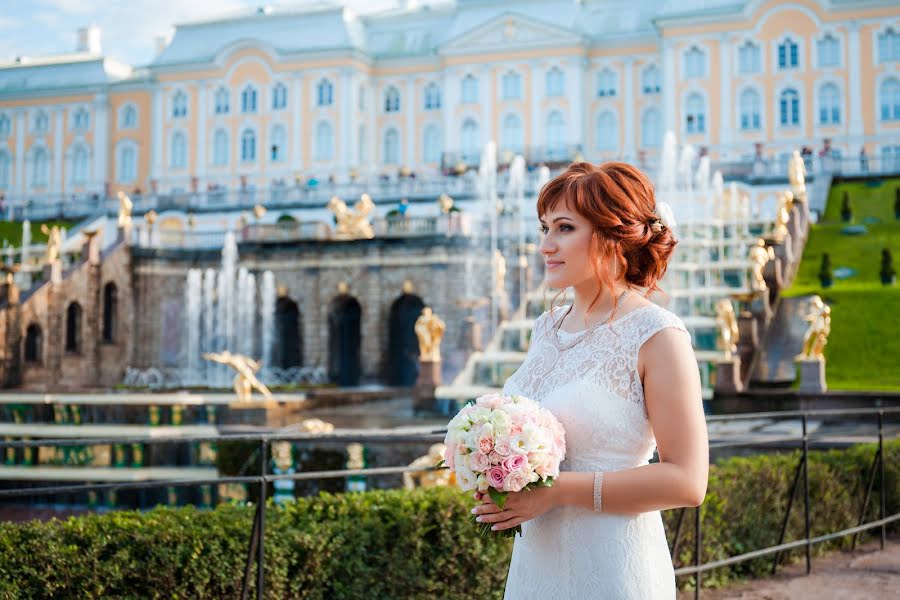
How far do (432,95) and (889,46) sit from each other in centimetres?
2564

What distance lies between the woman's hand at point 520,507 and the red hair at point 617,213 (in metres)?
0.72

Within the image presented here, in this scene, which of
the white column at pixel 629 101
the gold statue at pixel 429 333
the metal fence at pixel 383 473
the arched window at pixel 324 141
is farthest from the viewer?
the arched window at pixel 324 141

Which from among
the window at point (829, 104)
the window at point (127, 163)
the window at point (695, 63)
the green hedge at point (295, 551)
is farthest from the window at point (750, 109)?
the green hedge at point (295, 551)

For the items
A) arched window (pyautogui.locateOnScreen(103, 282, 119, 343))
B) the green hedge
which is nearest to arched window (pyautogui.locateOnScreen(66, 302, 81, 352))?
arched window (pyautogui.locateOnScreen(103, 282, 119, 343))

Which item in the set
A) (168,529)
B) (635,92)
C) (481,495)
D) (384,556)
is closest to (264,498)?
(168,529)

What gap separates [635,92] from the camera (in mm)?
60625

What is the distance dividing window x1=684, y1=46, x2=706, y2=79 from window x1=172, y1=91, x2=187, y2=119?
30.8 metres

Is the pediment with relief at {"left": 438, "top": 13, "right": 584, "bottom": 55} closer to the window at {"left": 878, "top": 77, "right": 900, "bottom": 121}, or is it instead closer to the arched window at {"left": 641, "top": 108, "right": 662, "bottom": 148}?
the arched window at {"left": 641, "top": 108, "right": 662, "bottom": 148}

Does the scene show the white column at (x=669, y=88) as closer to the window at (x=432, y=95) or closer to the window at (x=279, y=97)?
the window at (x=432, y=95)

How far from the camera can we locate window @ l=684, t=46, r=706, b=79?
57.6 meters

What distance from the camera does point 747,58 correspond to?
5722 cm

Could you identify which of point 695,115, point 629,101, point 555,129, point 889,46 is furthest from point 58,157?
point 889,46

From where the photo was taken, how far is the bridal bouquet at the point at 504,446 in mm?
3201

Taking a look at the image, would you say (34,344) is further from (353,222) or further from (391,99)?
(391,99)
